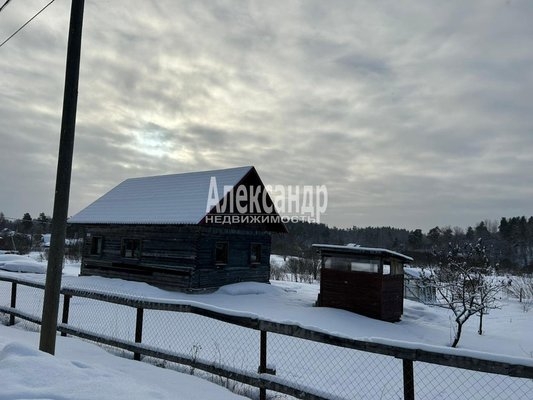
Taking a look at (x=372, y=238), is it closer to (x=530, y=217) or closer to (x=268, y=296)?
(x=530, y=217)

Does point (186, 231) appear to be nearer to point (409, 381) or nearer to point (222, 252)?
point (222, 252)

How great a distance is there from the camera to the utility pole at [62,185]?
5.44 meters

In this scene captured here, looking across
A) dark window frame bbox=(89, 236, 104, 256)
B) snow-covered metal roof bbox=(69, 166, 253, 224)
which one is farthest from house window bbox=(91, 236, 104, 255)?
snow-covered metal roof bbox=(69, 166, 253, 224)

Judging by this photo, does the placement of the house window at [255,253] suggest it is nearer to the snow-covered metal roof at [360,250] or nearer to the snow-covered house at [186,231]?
the snow-covered house at [186,231]

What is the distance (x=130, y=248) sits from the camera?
21125 millimetres

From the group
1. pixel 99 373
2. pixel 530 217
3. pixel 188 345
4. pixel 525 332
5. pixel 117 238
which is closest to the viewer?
pixel 99 373

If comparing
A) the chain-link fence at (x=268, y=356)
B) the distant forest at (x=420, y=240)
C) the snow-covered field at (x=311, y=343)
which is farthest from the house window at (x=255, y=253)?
the distant forest at (x=420, y=240)

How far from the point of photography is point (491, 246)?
8100 centimetres

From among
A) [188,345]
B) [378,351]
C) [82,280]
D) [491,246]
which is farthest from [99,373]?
[491,246]

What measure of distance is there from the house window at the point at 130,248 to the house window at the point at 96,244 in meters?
1.86

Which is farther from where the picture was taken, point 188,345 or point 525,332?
point 525,332

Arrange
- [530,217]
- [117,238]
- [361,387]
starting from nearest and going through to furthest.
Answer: [361,387], [117,238], [530,217]

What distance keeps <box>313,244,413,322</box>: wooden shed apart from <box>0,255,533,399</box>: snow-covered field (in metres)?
0.77

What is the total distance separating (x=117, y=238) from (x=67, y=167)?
16.8m
